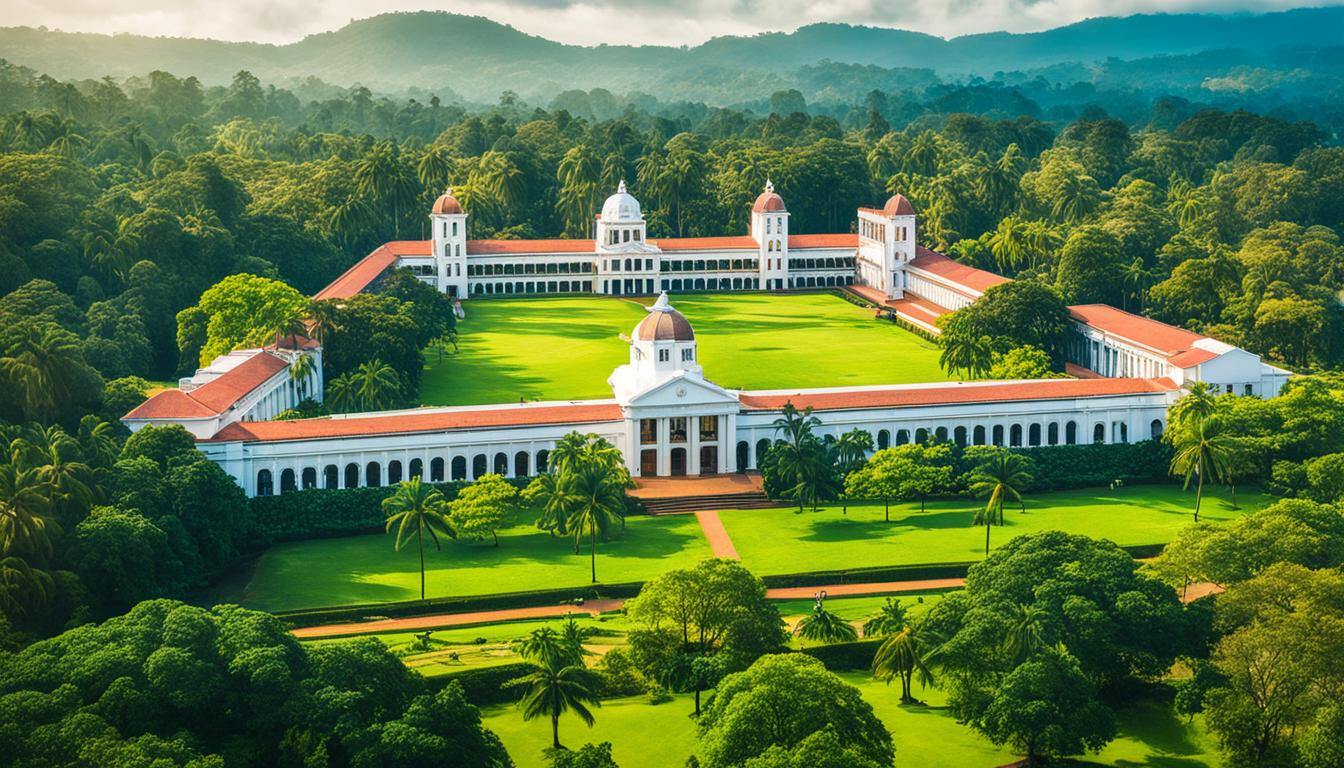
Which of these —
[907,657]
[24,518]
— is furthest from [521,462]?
[907,657]

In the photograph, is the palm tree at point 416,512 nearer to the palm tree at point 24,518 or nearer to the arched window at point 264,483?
the arched window at point 264,483

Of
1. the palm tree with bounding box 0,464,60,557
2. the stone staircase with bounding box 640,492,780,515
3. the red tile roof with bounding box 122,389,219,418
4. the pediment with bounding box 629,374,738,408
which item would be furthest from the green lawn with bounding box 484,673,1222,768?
the pediment with bounding box 629,374,738,408

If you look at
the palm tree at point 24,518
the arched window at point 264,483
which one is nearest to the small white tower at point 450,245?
the arched window at point 264,483

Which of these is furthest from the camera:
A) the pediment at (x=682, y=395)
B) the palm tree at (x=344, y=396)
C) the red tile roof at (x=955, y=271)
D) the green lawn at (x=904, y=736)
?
the red tile roof at (x=955, y=271)

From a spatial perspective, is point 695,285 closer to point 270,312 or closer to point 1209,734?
point 270,312

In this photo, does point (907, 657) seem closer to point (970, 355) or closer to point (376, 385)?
point (376, 385)
